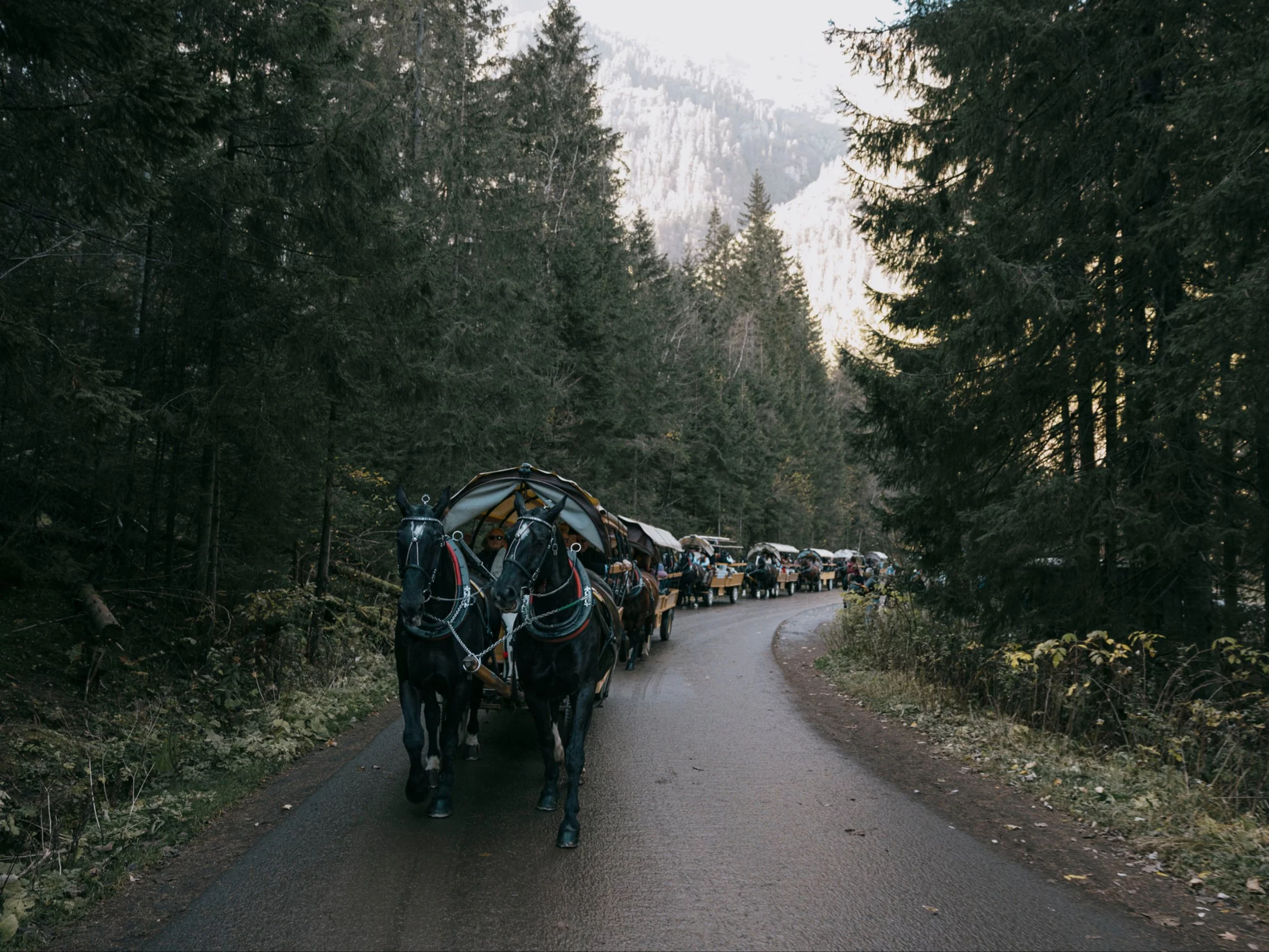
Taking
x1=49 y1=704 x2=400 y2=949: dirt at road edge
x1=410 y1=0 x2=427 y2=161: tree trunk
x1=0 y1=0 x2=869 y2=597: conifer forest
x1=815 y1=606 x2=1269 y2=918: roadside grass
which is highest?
x1=410 y1=0 x2=427 y2=161: tree trunk

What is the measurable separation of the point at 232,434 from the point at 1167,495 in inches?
472

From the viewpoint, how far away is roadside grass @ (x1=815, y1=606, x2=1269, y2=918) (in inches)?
219

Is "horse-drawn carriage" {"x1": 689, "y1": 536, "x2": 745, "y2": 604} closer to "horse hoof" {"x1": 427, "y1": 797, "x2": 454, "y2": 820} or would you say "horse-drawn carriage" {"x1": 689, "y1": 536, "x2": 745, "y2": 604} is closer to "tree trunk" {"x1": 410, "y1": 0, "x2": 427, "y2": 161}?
"tree trunk" {"x1": 410, "y1": 0, "x2": 427, "y2": 161}

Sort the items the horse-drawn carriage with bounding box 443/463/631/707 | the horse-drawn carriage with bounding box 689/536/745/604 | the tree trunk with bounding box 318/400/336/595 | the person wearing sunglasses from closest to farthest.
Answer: the horse-drawn carriage with bounding box 443/463/631/707 < the person wearing sunglasses < the tree trunk with bounding box 318/400/336/595 < the horse-drawn carriage with bounding box 689/536/745/604

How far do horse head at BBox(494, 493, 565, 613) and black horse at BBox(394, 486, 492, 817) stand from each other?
685mm

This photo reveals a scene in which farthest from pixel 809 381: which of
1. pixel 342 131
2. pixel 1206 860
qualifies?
pixel 1206 860

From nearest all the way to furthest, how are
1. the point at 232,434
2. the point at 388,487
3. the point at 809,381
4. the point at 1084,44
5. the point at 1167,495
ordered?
the point at 1167,495, the point at 1084,44, the point at 232,434, the point at 388,487, the point at 809,381

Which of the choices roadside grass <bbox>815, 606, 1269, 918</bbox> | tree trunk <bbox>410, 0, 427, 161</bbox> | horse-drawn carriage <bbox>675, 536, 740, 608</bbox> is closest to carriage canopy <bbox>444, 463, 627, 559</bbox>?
roadside grass <bbox>815, 606, 1269, 918</bbox>

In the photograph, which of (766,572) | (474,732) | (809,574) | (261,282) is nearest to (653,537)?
(261,282)

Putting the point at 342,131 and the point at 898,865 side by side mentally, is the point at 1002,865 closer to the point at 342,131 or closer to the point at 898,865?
the point at 898,865

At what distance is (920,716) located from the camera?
36.2ft

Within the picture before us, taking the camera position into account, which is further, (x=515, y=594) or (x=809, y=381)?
(x=809, y=381)

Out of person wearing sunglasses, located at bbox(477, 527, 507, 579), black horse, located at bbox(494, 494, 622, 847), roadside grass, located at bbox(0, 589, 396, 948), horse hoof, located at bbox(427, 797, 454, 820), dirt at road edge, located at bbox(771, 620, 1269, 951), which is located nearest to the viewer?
dirt at road edge, located at bbox(771, 620, 1269, 951)

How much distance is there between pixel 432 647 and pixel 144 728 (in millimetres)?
4542
